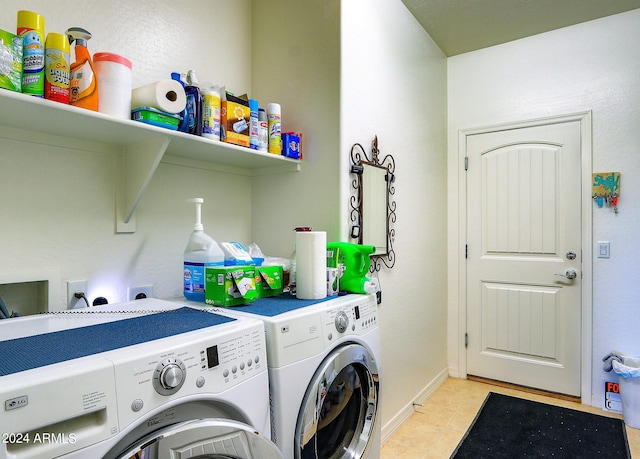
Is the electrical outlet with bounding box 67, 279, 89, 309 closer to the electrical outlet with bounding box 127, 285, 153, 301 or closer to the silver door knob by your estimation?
the electrical outlet with bounding box 127, 285, 153, 301

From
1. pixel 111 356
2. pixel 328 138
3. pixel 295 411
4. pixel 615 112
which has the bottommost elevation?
pixel 295 411

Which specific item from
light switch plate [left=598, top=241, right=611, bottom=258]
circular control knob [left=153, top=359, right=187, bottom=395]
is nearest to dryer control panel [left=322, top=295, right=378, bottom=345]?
circular control knob [left=153, top=359, right=187, bottom=395]

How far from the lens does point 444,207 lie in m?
3.12

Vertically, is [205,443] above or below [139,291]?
below

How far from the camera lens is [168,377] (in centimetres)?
79

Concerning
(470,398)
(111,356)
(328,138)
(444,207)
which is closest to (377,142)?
(328,138)

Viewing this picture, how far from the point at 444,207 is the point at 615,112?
4.11 feet

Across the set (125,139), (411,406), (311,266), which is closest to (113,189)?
(125,139)

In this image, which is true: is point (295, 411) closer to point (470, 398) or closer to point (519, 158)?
point (470, 398)

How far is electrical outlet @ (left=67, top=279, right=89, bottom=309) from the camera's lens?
135cm

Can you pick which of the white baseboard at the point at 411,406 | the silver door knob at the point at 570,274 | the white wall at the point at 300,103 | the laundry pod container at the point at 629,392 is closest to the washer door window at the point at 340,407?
the white wall at the point at 300,103

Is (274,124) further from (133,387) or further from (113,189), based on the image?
(133,387)

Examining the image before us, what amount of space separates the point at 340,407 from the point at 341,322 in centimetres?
32

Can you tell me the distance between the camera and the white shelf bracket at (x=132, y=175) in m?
1.39
